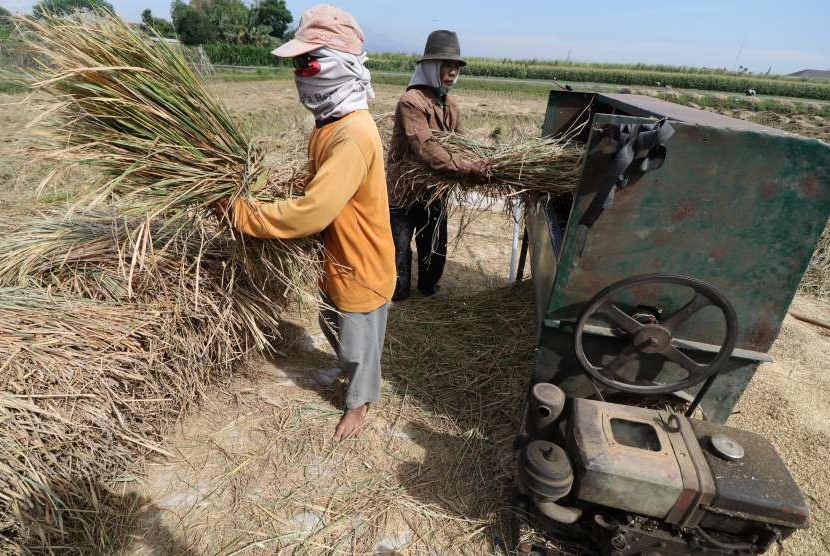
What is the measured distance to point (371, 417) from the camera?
2.65m

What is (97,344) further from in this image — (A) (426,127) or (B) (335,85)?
(A) (426,127)

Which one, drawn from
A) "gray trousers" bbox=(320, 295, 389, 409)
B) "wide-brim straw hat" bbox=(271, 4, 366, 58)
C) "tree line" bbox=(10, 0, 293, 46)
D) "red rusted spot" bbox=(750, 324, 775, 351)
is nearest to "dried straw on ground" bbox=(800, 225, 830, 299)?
"red rusted spot" bbox=(750, 324, 775, 351)

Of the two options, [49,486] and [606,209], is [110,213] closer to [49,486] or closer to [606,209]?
[49,486]

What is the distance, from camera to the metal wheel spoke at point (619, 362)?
1.96 meters

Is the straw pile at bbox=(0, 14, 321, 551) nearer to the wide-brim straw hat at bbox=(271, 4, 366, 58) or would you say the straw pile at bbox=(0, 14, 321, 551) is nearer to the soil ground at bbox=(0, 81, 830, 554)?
the soil ground at bbox=(0, 81, 830, 554)

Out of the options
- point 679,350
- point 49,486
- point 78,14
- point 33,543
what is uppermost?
point 78,14

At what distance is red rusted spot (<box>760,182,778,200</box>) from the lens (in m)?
1.66

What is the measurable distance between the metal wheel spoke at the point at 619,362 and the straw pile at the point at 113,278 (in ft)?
4.81

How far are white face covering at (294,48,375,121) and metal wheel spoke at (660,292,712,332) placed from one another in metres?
1.60

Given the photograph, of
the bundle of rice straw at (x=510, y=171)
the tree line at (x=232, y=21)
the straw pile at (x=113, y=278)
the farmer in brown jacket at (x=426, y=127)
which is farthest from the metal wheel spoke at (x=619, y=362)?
the tree line at (x=232, y=21)

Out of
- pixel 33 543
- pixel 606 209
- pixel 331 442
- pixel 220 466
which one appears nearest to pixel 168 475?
pixel 220 466

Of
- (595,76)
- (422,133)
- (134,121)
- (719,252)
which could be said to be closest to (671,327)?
(719,252)

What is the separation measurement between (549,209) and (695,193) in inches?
44.5

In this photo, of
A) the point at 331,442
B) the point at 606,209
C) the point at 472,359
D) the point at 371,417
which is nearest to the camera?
the point at 606,209
